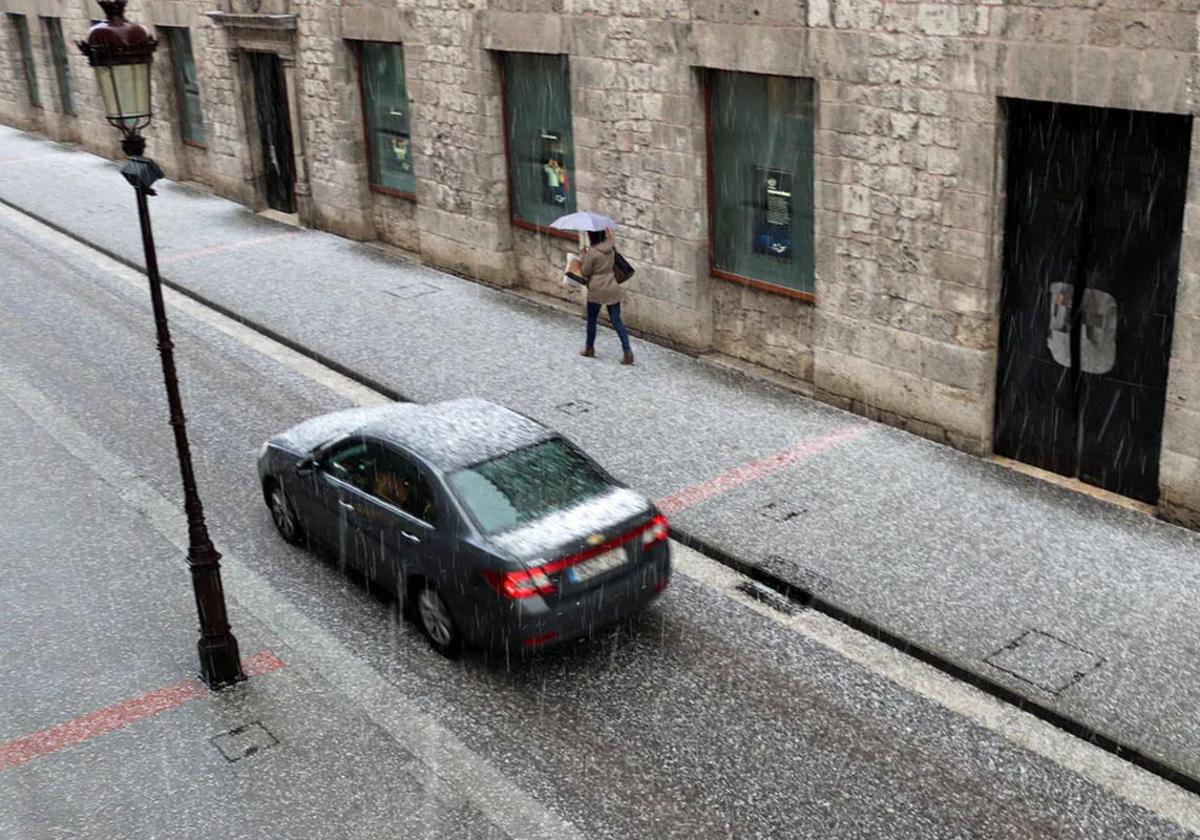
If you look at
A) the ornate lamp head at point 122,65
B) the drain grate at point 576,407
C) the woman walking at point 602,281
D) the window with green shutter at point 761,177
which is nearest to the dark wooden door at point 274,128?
the woman walking at point 602,281

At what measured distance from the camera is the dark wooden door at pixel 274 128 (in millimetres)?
24244

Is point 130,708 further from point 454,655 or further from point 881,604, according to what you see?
point 881,604

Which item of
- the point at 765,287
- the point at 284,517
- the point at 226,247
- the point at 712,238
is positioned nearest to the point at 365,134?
the point at 226,247

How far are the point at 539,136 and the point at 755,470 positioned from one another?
7456mm

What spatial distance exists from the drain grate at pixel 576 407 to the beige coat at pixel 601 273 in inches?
63.4

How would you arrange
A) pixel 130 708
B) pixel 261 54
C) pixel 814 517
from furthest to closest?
pixel 261 54 < pixel 814 517 < pixel 130 708

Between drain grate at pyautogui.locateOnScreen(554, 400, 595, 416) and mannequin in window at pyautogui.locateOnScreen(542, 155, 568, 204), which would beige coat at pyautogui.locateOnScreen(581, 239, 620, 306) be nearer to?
drain grate at pyautogui.locateOnScreen(554, 400, 595, 416)

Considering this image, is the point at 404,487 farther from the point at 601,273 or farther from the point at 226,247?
the point at 226,247

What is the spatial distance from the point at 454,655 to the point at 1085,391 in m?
6.25

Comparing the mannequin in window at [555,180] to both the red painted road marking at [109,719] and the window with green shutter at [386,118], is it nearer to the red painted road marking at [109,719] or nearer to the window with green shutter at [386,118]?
the window with green shutter at [386,118]

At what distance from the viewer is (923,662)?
959 centimetres

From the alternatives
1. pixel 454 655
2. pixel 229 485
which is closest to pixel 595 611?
pixel 454 655

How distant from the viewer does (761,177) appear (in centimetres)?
1502

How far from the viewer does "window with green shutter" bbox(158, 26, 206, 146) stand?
27.2m
